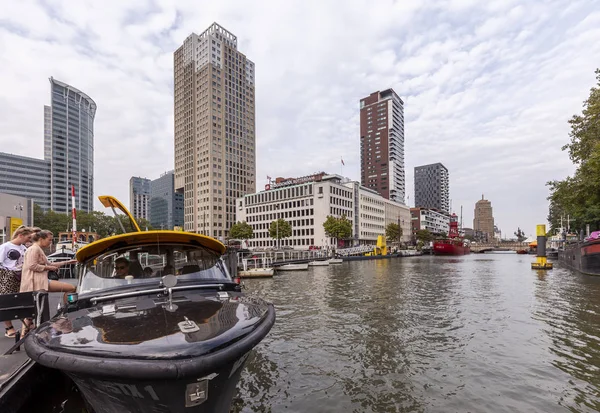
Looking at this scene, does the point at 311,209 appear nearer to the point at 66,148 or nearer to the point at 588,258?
the point at 588,258

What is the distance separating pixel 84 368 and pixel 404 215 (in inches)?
5572

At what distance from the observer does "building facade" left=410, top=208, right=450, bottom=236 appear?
152125 mm

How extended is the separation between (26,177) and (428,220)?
182489mm

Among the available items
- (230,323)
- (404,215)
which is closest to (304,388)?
(230,323)

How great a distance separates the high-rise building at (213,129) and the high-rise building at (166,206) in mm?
49628

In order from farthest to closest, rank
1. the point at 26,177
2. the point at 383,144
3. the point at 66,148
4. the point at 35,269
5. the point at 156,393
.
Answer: the point at 383,144
the point at 66,148
the point at 26,177
the point at 35,269
the point at 156,393

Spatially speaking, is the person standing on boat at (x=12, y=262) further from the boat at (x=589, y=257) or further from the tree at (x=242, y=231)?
the tree at (x=242, y=231)

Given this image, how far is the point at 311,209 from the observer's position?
8850 cm

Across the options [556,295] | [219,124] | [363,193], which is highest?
[219,124]

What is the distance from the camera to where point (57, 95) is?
438 ft

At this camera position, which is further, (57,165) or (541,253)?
(57,165)

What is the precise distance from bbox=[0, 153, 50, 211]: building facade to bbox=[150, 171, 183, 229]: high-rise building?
187 feet

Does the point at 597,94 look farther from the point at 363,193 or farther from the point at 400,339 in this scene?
the point at 363,193

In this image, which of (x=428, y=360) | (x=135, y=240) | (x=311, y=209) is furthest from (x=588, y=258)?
(x=311, y=209)
